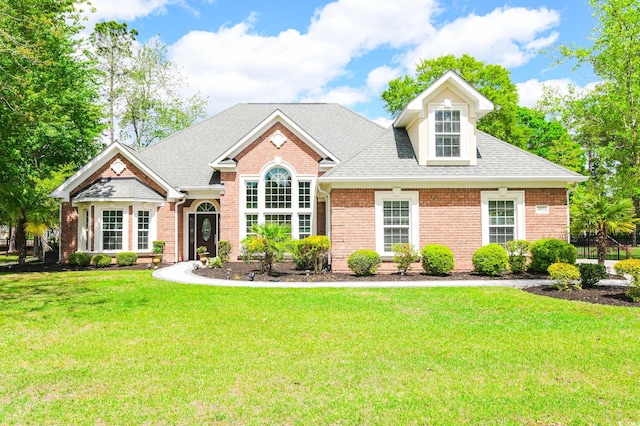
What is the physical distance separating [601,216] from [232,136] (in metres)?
17.9

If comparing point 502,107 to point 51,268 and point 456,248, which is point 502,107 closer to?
point 456,248

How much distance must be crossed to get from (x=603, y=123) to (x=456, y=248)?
47.7 feet

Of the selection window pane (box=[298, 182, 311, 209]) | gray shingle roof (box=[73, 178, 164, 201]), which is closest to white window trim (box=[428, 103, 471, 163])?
window pane (box=[298, 182, 311, 209])

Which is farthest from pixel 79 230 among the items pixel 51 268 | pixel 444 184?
pixel 444 184

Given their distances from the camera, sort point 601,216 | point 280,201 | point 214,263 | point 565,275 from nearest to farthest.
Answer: point 565,275, point 601,216, point 214,263, point 280,201

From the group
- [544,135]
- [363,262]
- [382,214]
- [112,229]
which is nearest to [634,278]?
[363,262]

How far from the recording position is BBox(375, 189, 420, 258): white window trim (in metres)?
15.0

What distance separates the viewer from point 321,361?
5.76m

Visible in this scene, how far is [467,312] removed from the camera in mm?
8836

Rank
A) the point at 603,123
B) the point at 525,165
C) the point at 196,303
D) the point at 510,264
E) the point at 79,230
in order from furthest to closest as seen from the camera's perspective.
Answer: the point at 603,123
the point at 79,230
the point at 525,165
the point at 510,264
the point at 196,303

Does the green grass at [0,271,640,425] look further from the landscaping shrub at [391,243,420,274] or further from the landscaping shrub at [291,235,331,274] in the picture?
the landscaping shrub at [291,235,331,274]

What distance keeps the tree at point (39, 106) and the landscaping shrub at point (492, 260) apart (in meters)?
15.6

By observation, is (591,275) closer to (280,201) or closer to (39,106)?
(280,201)

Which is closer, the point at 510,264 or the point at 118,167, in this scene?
the point at 510,264
